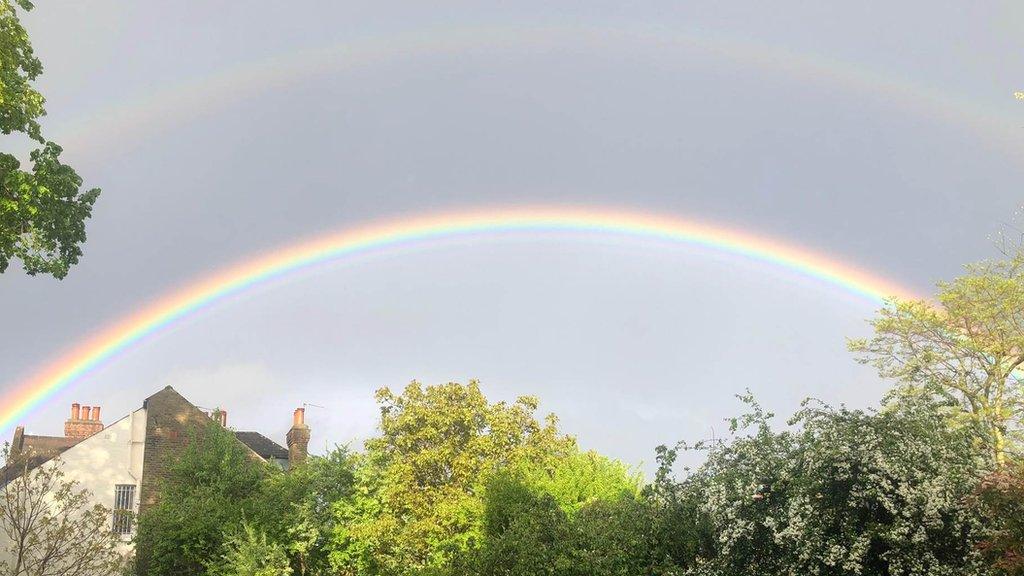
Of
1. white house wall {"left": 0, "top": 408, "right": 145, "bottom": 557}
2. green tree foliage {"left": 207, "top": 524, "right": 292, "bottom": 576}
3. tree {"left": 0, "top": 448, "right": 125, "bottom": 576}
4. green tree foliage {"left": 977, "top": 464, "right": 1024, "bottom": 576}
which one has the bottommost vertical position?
green tree foliage {"left": 977, "top": 464, "right": 1024, "bottom": 576}

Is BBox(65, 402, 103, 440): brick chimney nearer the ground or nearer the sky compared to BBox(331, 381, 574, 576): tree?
nearer the sky

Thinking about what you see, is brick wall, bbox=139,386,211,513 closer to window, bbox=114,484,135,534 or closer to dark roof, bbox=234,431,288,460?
window, bbox=114,484,135,534

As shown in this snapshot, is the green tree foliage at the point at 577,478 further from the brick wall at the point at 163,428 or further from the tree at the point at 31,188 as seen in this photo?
the brick wall at the point at 163,428

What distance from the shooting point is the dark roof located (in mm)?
62969

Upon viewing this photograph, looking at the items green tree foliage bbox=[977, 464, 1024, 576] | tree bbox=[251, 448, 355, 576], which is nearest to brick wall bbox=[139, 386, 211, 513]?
tree bbox=[251, 448, 355, 576]

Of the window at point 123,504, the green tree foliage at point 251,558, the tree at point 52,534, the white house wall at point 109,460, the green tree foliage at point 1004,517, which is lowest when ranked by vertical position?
the green tree foliage at point 1004,517

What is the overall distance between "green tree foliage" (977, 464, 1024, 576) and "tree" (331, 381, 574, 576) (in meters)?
22.0

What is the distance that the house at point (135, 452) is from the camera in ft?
168

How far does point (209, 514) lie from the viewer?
44656 millimetres

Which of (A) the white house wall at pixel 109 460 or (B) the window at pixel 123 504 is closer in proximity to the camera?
(B) the window at pixel 123 504

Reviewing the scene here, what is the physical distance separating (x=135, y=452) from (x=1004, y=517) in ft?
159

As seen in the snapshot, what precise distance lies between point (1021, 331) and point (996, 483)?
2589 centimetres

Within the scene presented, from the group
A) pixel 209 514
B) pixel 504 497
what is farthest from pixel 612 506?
pixel 209 514

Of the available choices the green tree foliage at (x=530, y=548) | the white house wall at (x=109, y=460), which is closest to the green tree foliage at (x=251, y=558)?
the white house wall at (x=109, y=460)
